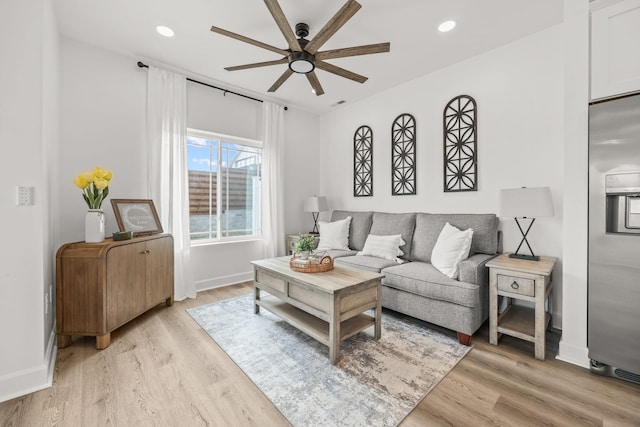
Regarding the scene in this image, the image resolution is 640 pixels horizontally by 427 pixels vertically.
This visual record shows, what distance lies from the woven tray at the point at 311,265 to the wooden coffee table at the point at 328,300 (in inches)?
1.9

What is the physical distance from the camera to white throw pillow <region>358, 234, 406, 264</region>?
323cm

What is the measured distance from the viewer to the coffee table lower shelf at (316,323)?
7.03 ft

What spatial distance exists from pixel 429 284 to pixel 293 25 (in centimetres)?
269

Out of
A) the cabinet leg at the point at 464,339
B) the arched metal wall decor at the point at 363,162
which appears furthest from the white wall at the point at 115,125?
the cabinet leg at the point at 464,339

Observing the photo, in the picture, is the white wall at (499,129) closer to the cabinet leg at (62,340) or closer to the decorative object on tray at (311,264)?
the decorative object on tray at (311,264)

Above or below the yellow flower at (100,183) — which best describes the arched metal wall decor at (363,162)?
above

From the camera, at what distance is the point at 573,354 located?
2.02m

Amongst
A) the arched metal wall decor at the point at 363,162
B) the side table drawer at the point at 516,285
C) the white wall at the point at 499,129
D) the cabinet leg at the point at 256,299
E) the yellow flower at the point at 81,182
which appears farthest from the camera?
the arched metal wall decor at the point at 363,162

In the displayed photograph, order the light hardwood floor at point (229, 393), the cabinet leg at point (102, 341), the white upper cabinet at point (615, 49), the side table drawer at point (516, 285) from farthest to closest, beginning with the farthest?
1. the cabinet leg at point (102, 341)
2. the side table drawer at point (516, 285)
3. the white upper cabinet at point (615, 49)
4. the light hardwood floor at point (229, 393)

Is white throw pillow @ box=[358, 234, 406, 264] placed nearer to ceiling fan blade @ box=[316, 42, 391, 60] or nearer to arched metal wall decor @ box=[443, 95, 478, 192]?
arched metal wall decor @ box=[443, 95, 478, 192]

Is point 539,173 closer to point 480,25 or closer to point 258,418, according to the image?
point 480,25

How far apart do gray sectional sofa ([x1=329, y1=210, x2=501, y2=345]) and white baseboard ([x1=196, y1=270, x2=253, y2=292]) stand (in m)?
1.45

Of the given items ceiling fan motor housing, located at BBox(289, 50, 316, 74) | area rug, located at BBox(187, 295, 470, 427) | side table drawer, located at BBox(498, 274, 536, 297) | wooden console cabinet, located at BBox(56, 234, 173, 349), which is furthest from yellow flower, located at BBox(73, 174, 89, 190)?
side table drawer, located at BBox(498, 274, 536, 297)

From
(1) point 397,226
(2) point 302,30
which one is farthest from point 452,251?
(2) point 302,30
